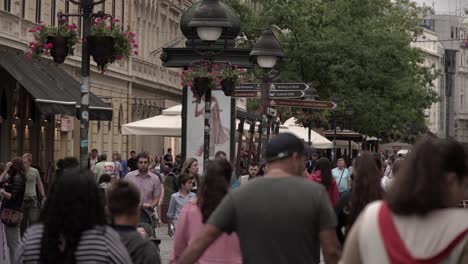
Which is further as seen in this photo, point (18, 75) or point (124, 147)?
point (124, 147)

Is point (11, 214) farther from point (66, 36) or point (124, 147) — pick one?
point (124, 147)

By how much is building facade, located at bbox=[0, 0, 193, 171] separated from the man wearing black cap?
25870 millimetres

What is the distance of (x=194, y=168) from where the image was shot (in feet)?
58.5

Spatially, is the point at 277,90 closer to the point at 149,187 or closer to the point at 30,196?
the point at 30,196

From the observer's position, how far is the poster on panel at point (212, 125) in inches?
998

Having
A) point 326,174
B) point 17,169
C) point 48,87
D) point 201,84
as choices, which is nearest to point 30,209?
point 17,169

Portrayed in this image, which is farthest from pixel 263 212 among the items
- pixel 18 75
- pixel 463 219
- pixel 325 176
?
pixel 18 75

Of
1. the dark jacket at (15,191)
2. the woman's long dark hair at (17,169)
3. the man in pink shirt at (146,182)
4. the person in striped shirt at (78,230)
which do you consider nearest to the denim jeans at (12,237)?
the dark jacket at (15,191)

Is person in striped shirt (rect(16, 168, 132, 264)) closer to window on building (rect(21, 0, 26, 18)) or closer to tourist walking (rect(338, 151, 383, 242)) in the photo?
tourist walking (rect(338, 151, 383, 242))

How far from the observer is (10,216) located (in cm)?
1753

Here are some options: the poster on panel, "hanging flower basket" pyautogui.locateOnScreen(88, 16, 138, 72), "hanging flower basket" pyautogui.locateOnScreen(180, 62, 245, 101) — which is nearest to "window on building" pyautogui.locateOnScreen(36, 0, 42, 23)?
the poster on panel

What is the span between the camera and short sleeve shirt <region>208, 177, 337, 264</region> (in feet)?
23.9

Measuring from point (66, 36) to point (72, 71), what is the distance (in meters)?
25.2

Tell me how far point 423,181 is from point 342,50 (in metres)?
51.1
